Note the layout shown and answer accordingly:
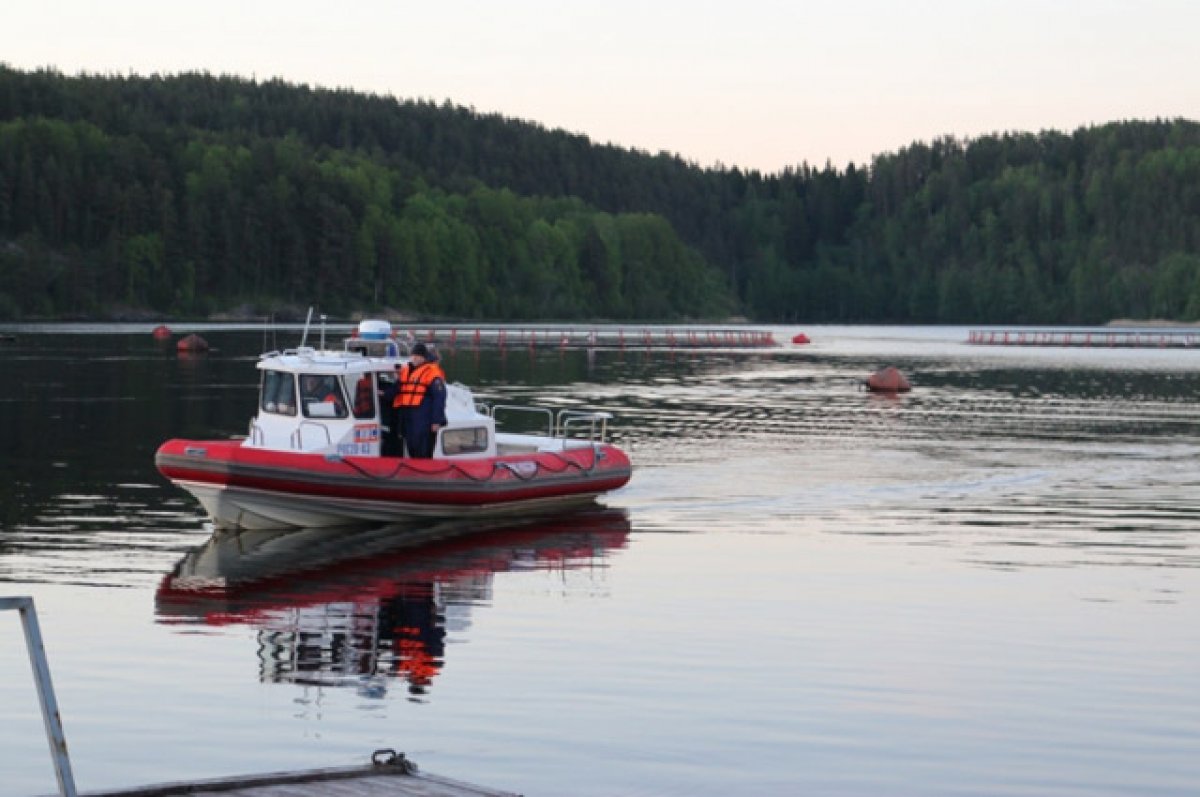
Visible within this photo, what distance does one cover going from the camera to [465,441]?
35062 mm

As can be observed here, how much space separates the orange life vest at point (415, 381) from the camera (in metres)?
33.0

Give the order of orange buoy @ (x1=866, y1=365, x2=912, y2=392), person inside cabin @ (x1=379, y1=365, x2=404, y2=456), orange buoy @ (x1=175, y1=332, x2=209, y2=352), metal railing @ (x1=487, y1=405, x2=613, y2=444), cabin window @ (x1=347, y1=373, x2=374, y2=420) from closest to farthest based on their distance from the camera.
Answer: cabin window @ (x1=347, y1=373, x2=374, y2=420) < person inside cabin @ (x1=379, y1=365, x2=404, y2=456) < metal railing @ (x1=487, y1=405, x2=613, y2=444) < orange buoy @ (x1=866, y1=365, x2=912, y2=392) < orange buoy @ (x1=175, y1=332, x2=209, y2=352)

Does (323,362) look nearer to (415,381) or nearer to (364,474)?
(415,381)

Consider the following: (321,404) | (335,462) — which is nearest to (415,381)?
(321,404)

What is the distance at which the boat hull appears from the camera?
105ft

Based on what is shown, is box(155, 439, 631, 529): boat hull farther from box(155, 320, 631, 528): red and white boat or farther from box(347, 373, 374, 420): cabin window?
box(347, 373, 374, 420): cabin window

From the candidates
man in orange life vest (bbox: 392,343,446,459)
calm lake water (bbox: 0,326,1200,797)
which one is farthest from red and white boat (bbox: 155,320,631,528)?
calm lake water (bbox: 0,326,1200,797)

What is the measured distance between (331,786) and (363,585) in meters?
14.1

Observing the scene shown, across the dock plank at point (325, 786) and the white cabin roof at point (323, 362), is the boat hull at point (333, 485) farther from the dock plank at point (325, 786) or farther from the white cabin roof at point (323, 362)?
the dock plank at point (325, 786)

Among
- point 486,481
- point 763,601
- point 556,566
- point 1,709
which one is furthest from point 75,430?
point 1,709

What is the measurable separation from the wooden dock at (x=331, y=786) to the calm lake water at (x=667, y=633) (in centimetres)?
215

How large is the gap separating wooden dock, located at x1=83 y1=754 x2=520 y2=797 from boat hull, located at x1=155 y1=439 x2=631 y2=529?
18325 mm

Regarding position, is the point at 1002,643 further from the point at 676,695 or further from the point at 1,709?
the point at 1,709

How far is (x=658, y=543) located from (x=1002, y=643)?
10.9 meters
